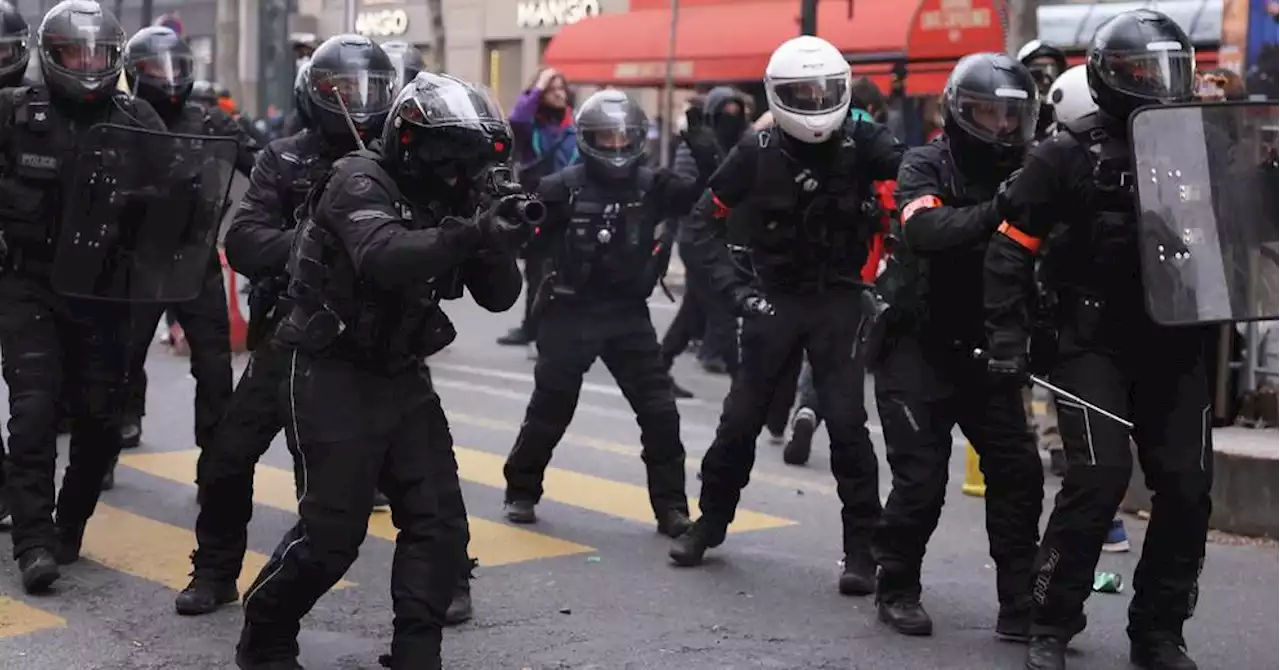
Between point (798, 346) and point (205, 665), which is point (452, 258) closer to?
point (205, 665)

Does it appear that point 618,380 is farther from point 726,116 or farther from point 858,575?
point 726,116

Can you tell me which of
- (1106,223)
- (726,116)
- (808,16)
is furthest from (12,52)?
(808,16)

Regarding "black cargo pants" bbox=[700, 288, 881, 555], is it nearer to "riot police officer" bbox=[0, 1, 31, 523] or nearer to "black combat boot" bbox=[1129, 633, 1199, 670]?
"black combat boot" bbox=[1129, 633, 1199, 670]

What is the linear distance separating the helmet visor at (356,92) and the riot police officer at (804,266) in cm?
138

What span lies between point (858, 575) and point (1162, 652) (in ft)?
4.41

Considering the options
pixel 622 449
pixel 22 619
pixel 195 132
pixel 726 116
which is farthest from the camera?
pixel 726 116

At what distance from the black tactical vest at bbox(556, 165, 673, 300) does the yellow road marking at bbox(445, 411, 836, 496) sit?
68.0 inches

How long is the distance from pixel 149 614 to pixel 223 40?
3118cm

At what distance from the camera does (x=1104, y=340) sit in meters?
5.34

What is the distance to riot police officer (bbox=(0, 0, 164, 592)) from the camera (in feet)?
21.3

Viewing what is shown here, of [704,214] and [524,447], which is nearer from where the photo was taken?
[704,214]

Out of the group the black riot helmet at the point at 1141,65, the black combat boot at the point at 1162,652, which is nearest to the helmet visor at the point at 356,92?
the black riot helmet at the point at 1141,65

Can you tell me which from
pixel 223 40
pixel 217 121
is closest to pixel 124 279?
pixel 217 121

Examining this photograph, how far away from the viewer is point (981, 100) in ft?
18.8
